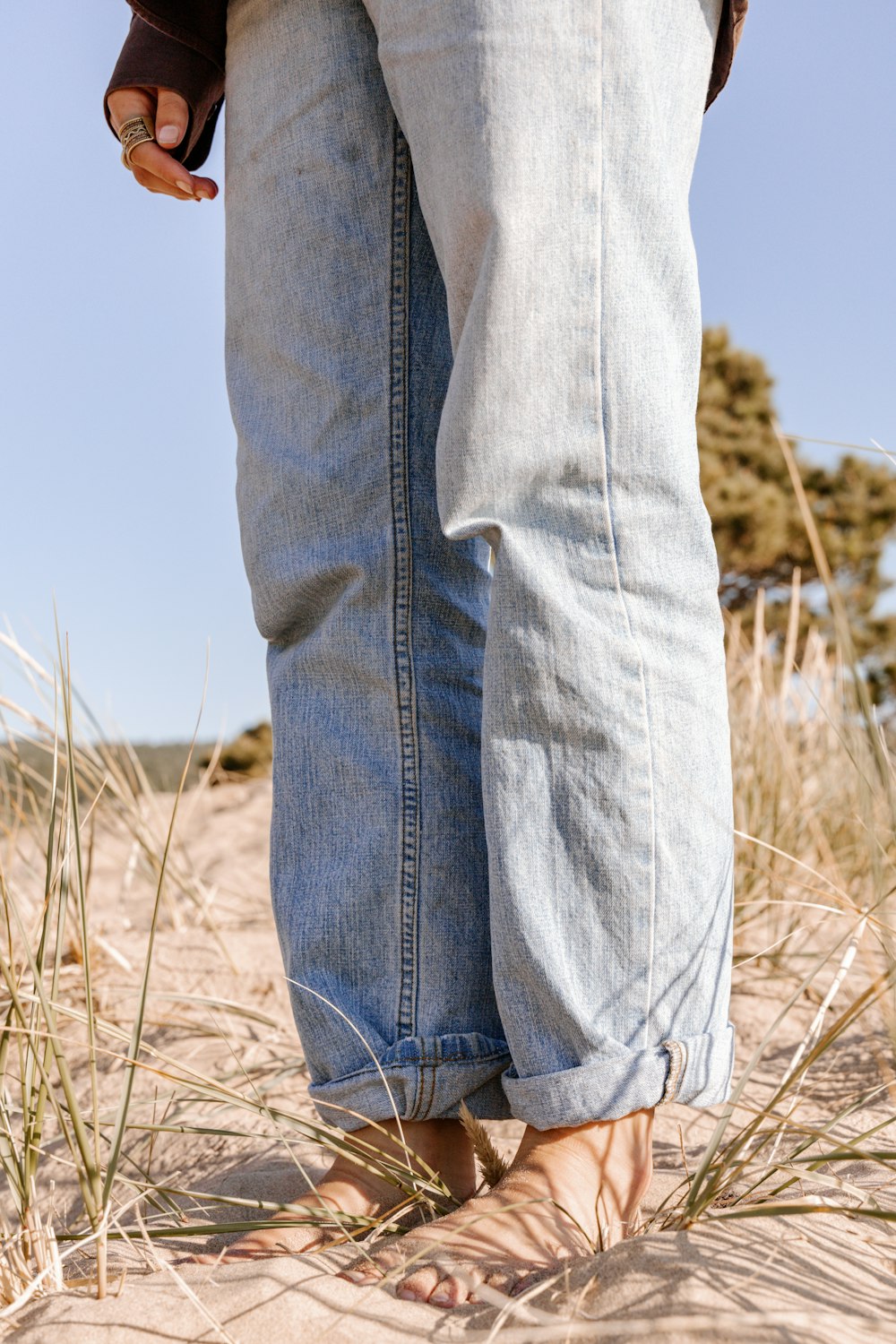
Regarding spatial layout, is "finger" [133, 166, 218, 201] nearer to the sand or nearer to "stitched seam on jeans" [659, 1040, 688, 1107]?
the sand

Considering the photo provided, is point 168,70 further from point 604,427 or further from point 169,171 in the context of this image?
point 604,427

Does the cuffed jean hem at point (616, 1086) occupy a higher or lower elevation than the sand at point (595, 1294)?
higher

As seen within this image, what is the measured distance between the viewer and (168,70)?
38.6 inches

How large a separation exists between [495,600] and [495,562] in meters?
0.03

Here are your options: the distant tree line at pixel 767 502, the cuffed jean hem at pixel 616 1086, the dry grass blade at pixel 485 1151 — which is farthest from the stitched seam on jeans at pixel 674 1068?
the distant tree line at pixel 767 502

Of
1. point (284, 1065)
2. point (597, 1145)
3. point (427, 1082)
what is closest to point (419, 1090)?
point (427, 1082)

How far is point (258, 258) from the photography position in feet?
2.99

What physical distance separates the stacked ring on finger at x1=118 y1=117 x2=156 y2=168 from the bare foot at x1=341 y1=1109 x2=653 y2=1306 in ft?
3.02

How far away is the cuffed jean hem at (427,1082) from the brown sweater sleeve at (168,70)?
2.75 feet

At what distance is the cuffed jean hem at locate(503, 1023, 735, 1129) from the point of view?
2.30 ft

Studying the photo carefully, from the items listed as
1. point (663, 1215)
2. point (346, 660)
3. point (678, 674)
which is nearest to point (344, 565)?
point (346, 660)

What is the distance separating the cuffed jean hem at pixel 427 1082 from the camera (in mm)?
784

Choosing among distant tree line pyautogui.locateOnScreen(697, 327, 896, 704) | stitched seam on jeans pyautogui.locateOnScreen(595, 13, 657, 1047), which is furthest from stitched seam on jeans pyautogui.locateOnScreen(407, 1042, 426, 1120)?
distant tree line pyautogui.locateOnScreen(697, 327, 896, 704)

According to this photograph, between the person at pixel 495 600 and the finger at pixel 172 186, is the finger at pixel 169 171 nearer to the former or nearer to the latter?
the finger at pixel 172 186
